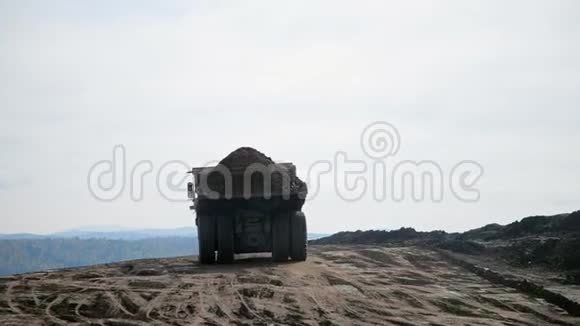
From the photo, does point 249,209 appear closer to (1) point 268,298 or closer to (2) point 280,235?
(2) point 280,235

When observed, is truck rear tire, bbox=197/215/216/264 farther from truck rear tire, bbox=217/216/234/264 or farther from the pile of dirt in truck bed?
the pile of dirt in truck bed

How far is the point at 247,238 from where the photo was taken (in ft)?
52.5

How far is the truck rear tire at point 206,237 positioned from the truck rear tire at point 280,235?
1.56 meters

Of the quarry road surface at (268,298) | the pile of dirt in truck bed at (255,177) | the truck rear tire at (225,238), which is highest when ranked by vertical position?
the pile of dirt in truck bed at (255,177)

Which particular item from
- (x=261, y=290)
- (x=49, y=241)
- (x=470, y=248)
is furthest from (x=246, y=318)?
(x=49, y=241)

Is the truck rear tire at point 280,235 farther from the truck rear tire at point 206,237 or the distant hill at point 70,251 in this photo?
the distant hill at point 70,251

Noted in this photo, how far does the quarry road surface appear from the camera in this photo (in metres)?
8.89

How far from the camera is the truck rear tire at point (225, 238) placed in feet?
51.5

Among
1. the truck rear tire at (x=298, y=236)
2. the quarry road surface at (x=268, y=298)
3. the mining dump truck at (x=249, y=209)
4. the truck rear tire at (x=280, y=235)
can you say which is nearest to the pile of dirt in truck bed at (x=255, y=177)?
the mining dump truck at (x=249, y=209)

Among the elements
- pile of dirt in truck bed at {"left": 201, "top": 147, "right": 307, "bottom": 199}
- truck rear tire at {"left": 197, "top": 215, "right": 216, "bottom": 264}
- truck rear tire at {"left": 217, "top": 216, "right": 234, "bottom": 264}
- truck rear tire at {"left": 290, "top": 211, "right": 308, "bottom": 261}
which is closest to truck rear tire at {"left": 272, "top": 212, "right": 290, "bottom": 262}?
truck rear tire at {"left": 290, "top": 211, "right": 308, "bottom": 261}

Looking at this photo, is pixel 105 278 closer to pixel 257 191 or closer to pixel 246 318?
pixel 257 191

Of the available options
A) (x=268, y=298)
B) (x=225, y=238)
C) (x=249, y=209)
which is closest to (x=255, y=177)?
(x=249, y=209)

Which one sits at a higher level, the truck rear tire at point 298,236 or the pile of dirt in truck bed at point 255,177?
the pile of dirt in truck bed at point 255,177

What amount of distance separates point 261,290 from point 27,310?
12.4 ft
